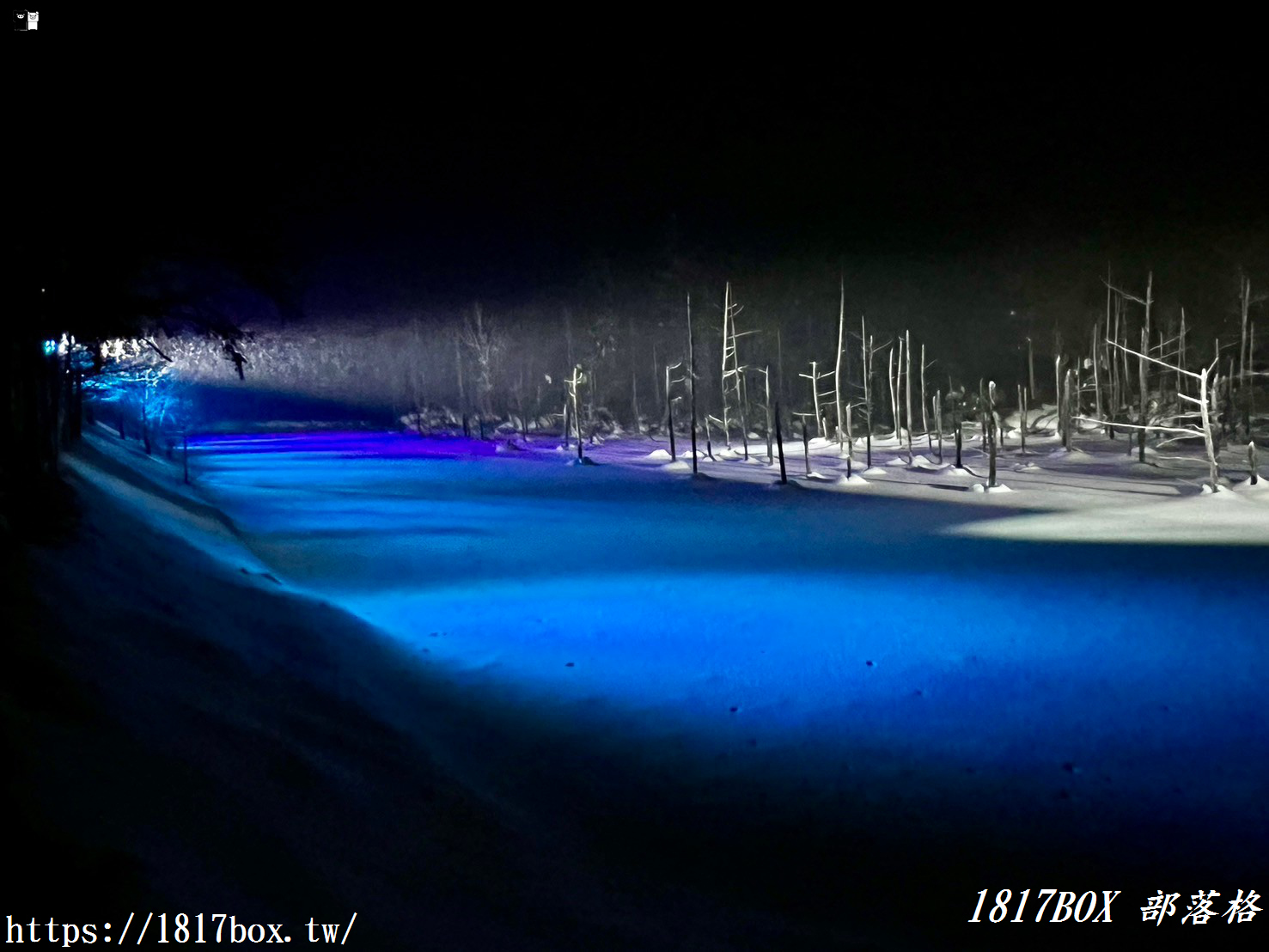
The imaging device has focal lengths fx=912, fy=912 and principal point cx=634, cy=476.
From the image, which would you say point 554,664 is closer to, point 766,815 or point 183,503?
point 766,815

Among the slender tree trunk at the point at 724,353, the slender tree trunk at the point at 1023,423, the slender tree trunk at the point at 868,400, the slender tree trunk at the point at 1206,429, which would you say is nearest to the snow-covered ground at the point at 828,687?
the slender tree trunk at the point at 1206,429

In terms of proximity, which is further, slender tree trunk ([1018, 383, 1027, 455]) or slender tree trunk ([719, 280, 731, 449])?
slender tree trunk ([1018, 383, 1027, 455])

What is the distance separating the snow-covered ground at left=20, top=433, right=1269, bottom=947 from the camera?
5.40 m

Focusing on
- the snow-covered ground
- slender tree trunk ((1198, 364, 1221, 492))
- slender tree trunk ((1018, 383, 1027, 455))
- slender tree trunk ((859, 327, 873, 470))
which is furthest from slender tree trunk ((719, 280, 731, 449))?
slender tree trunk ((1198, 364, 1221, 492))

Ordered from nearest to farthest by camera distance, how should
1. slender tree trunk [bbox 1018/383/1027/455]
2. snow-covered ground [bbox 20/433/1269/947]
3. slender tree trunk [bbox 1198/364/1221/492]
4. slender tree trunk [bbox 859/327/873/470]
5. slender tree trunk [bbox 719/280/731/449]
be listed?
snow-covered ground [bbox 20/433/1269/947], slender tree trunk [bbox 1198/364/1221/492], slender tree trunk [bbox 859/327/873/470], slender tree trunk [bbox 719/280/731/449], slender tree trunk [bbox 1018/383/1027/455]

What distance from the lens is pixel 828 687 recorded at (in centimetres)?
891

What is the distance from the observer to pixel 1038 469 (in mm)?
31922

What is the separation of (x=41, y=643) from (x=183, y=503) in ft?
45.4

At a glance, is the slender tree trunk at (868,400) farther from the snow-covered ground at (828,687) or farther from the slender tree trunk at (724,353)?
the snow-covered ground at (828,687)

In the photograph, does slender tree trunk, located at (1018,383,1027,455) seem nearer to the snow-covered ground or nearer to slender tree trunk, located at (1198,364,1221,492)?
slender tree trunk, located at (1198,364,1221,492)

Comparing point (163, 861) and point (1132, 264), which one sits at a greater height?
point (1132, 264)

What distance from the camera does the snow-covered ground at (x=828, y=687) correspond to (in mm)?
5398

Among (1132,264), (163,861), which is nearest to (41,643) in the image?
(163,861)

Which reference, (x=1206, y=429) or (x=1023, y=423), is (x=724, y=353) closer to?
(x=1023, y=423)
